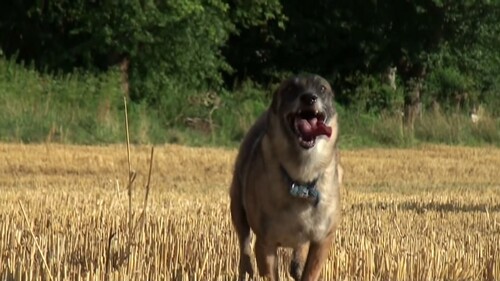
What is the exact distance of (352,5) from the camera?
114ft

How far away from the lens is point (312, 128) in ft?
23.9

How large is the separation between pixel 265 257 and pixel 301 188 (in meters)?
0.59

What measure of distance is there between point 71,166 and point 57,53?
10765mm

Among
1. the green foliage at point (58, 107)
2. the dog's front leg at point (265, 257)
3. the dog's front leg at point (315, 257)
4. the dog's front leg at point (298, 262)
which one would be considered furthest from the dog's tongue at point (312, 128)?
the green foliage at point (58, 107)

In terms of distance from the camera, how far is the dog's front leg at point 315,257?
7.71 metres

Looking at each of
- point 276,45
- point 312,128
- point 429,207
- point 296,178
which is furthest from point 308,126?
point 276,45

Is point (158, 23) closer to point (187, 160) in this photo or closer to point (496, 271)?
point (187, 160)

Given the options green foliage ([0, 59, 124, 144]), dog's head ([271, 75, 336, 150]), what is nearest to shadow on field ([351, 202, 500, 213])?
dog's head ([271, 75, 336, 150])

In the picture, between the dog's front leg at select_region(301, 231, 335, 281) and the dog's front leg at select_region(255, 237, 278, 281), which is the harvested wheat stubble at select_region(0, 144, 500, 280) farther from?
the dog's front leg at select_region(301, 231, 335, 281)

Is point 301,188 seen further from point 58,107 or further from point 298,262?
point 58,107

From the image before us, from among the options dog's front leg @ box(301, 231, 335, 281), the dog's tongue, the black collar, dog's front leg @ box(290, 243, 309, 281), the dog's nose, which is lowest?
dog's front leg @ box(290, 243, 309, 281)

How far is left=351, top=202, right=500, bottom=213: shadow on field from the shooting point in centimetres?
1347

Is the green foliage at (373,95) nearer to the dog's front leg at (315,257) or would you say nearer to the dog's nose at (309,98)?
the dog's front leg at (315,257)

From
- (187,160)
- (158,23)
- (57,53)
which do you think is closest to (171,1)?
(158,23)
